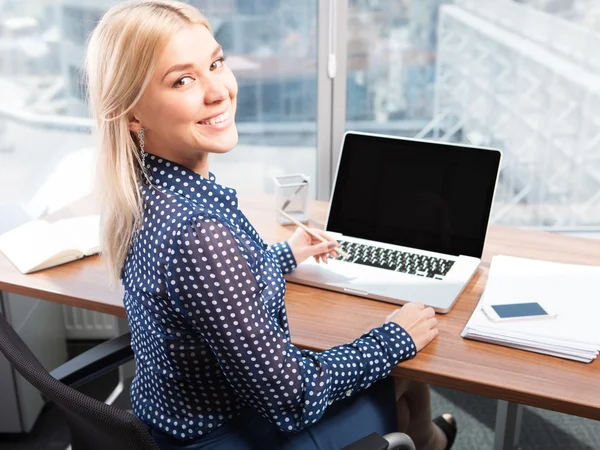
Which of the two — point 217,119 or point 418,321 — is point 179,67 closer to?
point 217,119

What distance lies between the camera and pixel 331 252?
157 cm

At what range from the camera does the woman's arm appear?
104 centimetres

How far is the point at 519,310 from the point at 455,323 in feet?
0.39

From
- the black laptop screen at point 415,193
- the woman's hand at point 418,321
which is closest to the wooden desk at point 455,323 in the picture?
the woman's hand at point 418,321

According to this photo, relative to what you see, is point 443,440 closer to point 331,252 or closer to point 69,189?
point 331,252

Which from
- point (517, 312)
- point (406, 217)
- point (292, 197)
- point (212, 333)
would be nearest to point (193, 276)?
point (212, 333)

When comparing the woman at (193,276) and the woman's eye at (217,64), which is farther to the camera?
the woman's eye at (217,64)

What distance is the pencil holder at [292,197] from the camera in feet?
6.00

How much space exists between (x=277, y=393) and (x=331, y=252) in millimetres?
525

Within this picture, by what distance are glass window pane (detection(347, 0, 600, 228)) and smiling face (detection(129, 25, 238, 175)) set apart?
107 cm

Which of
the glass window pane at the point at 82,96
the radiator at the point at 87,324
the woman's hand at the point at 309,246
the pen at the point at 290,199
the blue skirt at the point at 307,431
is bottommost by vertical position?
the radiator at the point at 87,324

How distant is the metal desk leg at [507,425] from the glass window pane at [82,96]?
960 millimetres

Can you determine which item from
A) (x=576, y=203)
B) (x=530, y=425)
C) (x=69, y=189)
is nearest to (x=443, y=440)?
(x=530, y=425)

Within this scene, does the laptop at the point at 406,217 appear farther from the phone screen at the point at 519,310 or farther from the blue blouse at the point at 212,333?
the blue blouse at the point at 212,333
